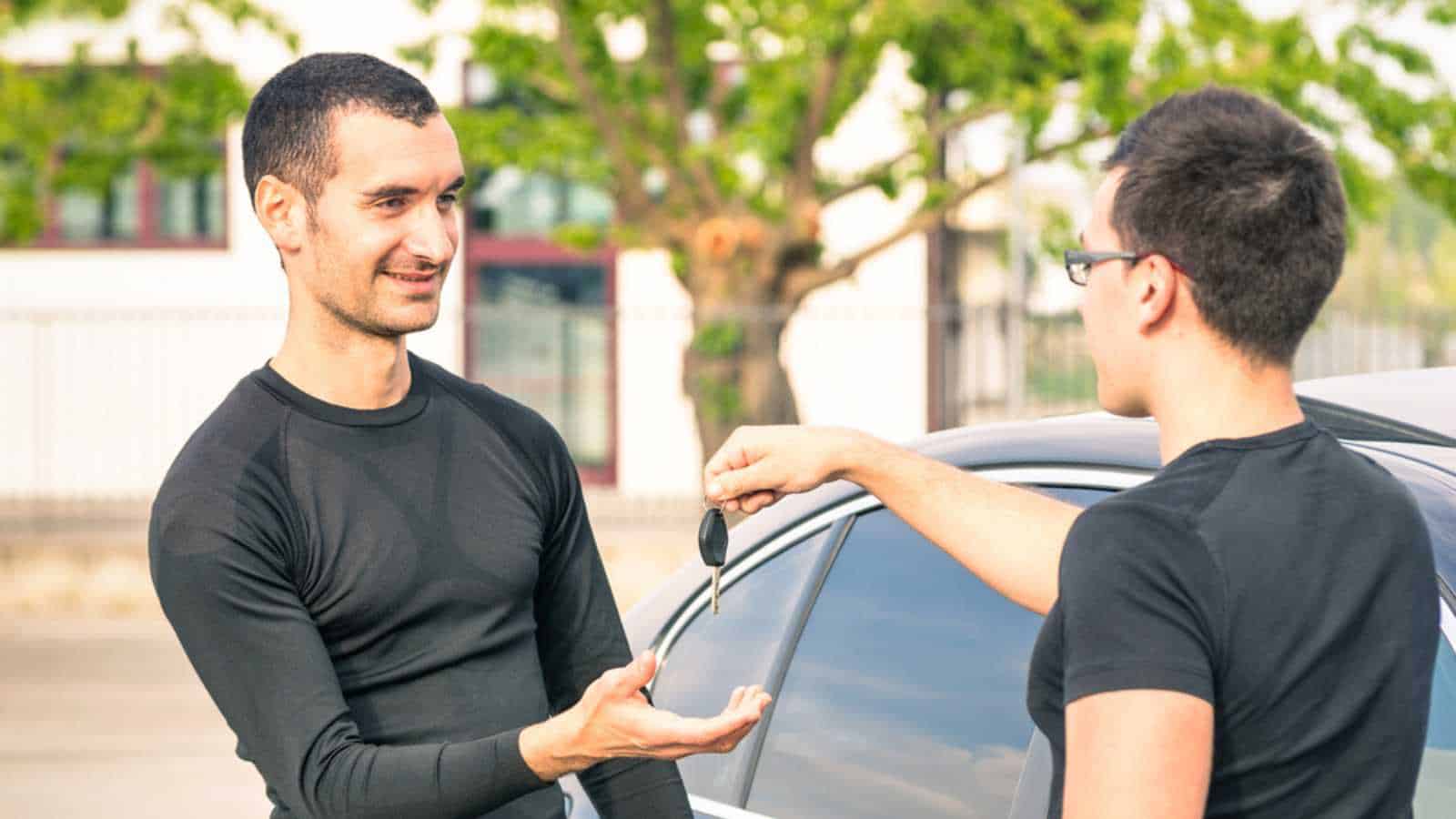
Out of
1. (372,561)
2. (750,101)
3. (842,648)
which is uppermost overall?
(750,101)

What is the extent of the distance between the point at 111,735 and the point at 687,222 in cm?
599

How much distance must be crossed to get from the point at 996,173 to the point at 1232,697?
1248 cm

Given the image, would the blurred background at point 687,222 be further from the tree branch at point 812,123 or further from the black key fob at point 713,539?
the black key fob at point 713,539

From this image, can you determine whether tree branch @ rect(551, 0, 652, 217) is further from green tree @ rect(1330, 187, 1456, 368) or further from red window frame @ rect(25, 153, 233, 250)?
red window frame @ rect(25, 153, 233, 250)

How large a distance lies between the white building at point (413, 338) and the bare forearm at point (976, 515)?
12082mm

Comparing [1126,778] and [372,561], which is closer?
[1126,778]

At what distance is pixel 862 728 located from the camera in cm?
266

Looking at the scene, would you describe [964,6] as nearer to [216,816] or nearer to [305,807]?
[216,816]

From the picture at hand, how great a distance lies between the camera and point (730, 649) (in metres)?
2.94

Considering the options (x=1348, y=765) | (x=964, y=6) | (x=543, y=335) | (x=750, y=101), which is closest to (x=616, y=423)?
(x=543, y=335)

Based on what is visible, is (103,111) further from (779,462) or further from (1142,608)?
(1142,608)

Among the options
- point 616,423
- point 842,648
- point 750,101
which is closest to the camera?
point 842,648

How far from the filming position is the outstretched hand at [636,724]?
1.88m

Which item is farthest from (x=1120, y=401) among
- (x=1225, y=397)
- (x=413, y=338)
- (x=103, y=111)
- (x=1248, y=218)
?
(x=413, y=338)
